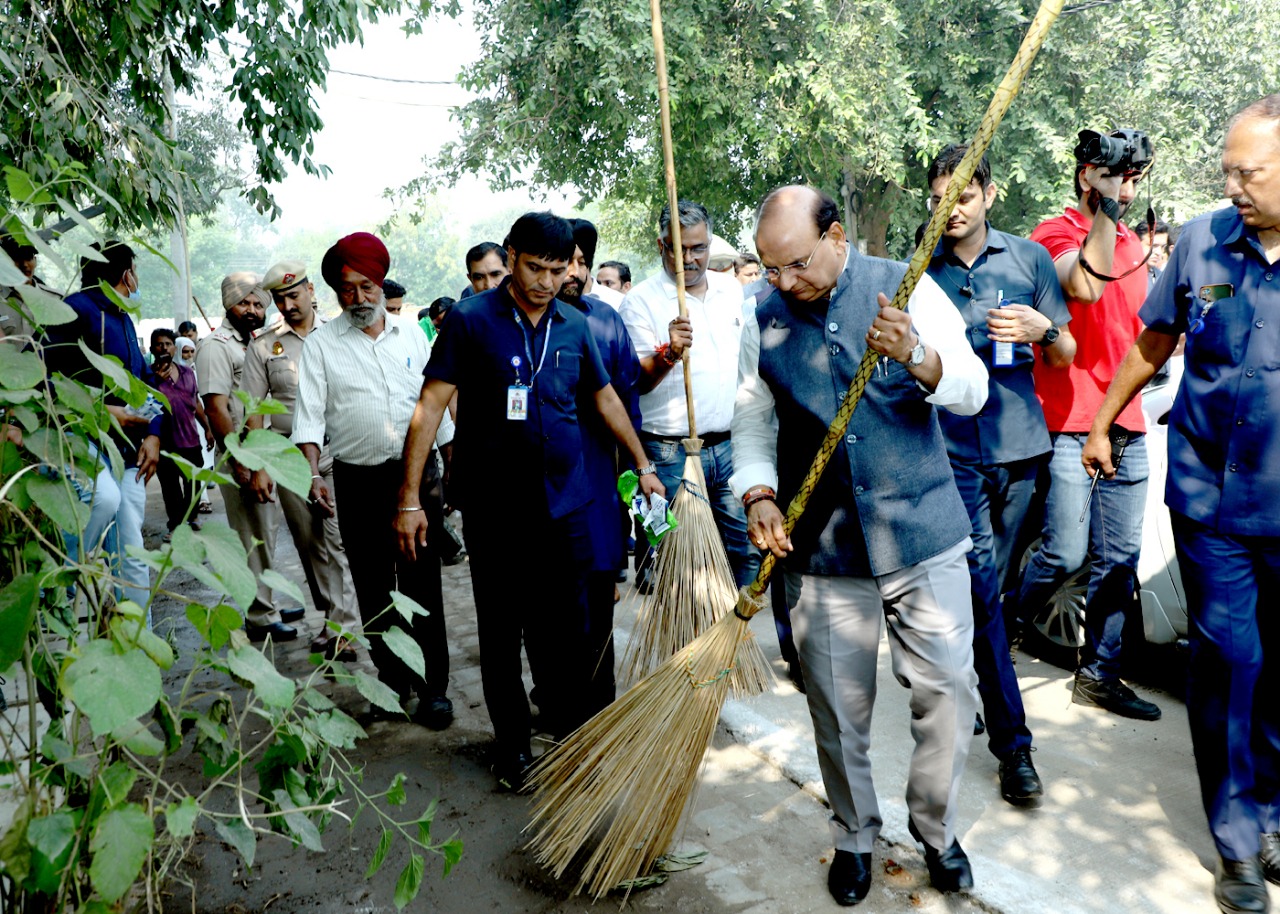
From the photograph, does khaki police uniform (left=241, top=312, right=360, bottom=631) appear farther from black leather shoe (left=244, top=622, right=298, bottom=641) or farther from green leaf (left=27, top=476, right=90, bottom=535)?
green leaf (left=27, top=476, right=90, bottom=535)

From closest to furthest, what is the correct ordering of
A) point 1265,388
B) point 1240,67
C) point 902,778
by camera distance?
1. point 1265,388
2. point 902,778
3. point 1240,67

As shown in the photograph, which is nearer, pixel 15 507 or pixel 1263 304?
pixel 15 507

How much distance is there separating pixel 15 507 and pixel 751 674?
2.96 metres

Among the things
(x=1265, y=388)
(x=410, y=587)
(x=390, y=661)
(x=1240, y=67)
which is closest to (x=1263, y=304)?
(x=1265, y=388)

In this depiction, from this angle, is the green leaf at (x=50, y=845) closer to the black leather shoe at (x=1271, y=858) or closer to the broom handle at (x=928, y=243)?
the broom handle at (x=928, y=243)

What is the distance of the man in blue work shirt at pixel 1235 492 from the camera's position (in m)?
2.70

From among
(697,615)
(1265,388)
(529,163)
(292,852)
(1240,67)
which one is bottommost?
(292,852)

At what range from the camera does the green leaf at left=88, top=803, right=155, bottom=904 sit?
152 cm

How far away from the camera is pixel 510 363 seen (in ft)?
11.7

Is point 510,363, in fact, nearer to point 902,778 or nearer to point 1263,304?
point 902,778

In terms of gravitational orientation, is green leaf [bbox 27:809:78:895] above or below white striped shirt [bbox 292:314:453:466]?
below

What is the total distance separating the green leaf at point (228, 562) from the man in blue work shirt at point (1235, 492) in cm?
246

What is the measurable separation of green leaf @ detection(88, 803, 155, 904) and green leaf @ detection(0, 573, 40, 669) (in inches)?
11.1

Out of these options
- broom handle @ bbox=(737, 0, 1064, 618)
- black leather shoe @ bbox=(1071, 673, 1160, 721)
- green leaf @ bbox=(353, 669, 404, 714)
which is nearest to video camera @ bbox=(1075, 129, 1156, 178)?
broom handle @ bbox=(737, 0, 1064, 618)
